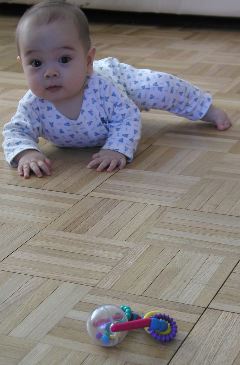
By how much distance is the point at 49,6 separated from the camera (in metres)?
1.25

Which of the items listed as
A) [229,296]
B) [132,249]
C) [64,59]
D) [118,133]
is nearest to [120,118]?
[118,133]

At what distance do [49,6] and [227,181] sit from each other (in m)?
0.40

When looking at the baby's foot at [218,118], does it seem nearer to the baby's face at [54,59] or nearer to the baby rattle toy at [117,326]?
the baby's face at [54,59]

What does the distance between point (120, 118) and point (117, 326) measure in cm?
61

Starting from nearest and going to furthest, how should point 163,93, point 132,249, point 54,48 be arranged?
point 132,249 < point 54,48 < point 163,93

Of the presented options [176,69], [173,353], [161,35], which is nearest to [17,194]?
[173,353]

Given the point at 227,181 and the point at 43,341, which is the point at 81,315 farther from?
the point at 227,181

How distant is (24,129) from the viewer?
132cm

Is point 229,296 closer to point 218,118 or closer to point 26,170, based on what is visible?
point 26,170

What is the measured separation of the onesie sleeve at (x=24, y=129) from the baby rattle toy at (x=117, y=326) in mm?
561

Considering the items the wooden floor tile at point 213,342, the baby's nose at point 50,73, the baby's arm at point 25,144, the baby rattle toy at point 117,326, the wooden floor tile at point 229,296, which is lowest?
the baby's arm at point 25,144

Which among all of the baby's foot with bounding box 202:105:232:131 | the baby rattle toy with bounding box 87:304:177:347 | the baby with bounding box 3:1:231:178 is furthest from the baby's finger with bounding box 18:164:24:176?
the baby rattle toy with bounding box 87:304:177:347

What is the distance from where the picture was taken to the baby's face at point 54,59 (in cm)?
123

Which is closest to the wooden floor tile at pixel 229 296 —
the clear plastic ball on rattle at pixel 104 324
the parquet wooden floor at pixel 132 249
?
the parquet wooden floor at pixel 132 249
